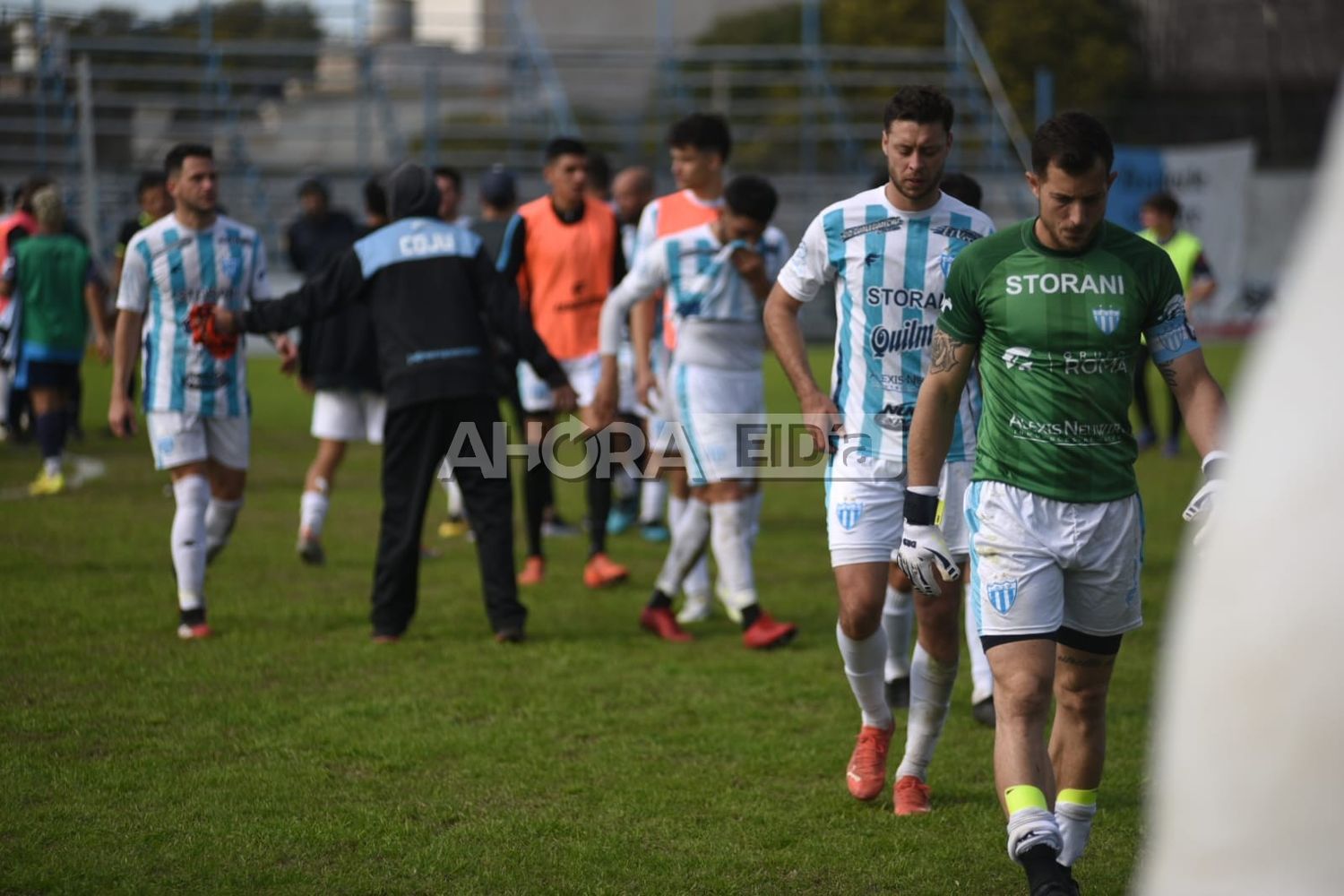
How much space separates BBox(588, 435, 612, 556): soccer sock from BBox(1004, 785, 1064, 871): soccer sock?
598cm

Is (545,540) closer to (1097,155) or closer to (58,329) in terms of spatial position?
(58,329)

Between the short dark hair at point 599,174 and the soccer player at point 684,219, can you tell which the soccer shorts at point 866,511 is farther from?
the short dark hair at point 599,174

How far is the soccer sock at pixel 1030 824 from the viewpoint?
4230 millimetres

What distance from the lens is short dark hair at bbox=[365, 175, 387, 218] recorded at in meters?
10.4

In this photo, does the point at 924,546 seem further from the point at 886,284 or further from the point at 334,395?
the point at 334,395

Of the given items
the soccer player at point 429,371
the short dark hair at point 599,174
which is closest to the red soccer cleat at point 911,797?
the soccer player at point 429,371

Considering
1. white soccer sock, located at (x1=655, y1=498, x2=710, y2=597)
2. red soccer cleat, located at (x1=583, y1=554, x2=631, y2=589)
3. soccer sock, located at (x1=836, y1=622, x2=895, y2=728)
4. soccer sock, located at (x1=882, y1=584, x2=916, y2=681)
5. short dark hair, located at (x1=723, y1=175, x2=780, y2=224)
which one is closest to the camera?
soccer sock, located at (x1=836, y1=622, x2=895, y2=728)

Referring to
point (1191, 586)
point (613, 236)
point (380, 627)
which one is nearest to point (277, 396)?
point (613, 236)

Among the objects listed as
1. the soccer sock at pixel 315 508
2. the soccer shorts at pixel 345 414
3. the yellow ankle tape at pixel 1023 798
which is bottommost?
the soccer sock at pixel 315 508

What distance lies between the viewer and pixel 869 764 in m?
5.81

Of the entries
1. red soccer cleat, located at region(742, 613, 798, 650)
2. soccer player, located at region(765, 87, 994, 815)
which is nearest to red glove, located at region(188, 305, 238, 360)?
red soccer cleat, located at region(742, 613, 798, 650)

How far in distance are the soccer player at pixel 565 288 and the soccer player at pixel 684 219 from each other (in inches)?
28.9

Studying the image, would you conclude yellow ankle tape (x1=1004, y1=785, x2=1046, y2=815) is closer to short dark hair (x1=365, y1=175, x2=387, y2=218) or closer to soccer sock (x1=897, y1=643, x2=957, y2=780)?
soccer sock (x1=897, y1=643, x2=957, y2=780)

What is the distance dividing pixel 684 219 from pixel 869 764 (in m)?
3.71
